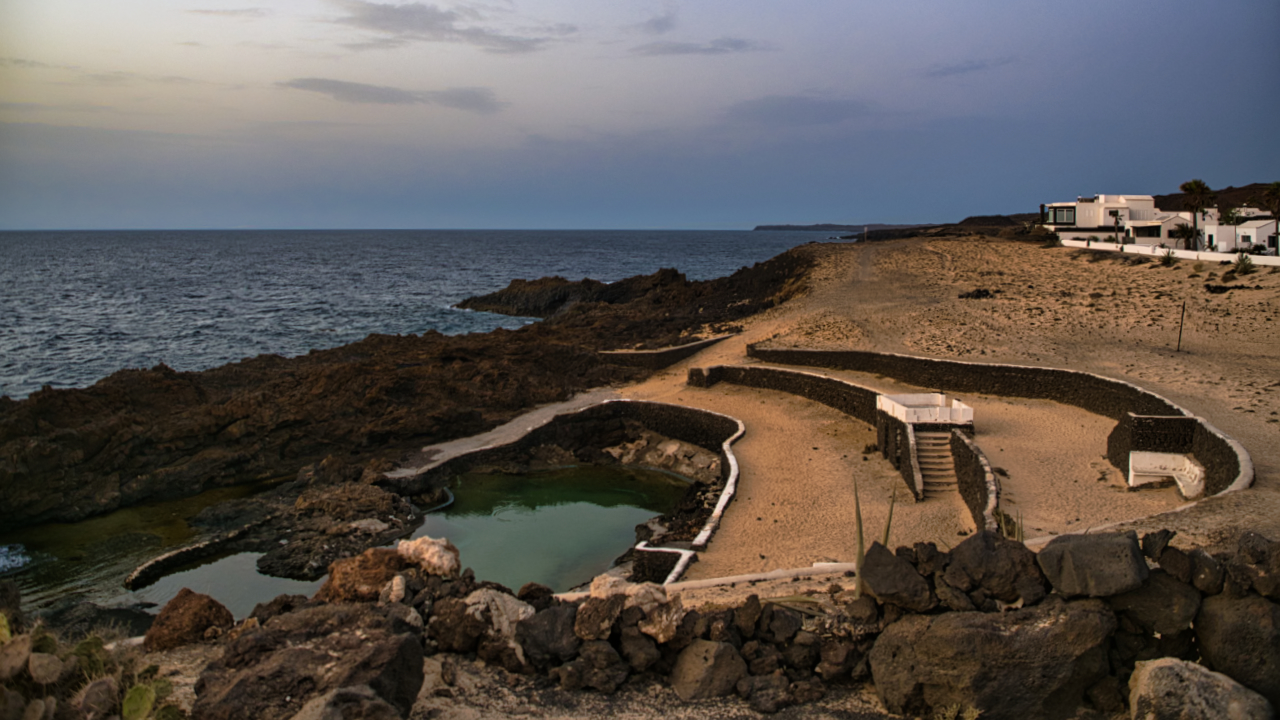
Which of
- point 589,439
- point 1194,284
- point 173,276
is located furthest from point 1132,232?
point 173,276

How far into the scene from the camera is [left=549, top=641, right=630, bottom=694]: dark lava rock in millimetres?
7781

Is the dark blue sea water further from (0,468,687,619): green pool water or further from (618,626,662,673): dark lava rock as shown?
(618,626,662,673): dark lava rock

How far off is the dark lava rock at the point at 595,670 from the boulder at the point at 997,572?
3212 mm

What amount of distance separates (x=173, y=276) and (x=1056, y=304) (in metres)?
91.6

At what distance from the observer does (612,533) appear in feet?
64.2

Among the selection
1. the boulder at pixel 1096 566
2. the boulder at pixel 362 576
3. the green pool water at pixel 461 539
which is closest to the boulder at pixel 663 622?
the boulder at pixel 362 576

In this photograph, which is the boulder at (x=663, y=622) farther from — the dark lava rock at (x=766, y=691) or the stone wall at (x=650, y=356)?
the stone wall at (x=650, y=356)

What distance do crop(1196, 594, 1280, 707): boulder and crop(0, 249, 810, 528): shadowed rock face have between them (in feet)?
65.8

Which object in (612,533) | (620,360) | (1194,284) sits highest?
(1194,284)

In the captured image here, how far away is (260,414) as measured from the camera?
2380 centimetres

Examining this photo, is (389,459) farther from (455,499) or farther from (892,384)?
(892,384)

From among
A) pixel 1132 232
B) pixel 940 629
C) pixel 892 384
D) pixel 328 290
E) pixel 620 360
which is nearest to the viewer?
pixel 940 629

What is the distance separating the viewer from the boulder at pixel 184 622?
8.63 meters

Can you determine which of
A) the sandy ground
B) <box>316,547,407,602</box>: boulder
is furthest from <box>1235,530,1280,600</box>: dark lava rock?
<box>316,547,407,602</box>: boulder
